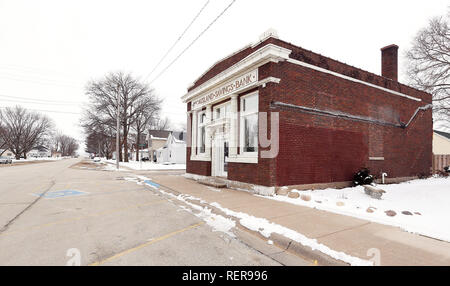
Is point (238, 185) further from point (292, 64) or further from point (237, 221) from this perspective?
point (292, 64)

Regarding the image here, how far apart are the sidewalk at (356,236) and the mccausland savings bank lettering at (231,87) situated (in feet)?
19.5

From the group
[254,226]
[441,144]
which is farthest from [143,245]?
[441,144]

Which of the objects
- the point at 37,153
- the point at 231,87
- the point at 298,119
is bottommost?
the point at 37,153

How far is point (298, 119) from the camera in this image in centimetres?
990

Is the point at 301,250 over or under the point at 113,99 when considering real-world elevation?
under

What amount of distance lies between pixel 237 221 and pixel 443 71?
21655 mm

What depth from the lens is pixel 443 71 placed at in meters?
17.3

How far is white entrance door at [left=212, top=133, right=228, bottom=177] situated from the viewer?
508 inches

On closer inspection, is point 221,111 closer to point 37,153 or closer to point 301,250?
point 301,250

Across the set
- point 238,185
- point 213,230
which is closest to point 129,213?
point 213,230

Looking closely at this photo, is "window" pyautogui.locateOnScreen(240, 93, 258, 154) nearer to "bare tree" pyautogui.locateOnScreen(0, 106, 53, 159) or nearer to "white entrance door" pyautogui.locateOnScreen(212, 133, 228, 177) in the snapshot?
"white entrance door" pyautogui.locateOnScreen(212, 133, 228, 177)

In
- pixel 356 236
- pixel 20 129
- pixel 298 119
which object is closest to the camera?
pixel 356 236

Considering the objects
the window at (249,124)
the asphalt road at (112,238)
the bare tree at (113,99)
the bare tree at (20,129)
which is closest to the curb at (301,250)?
the asphalt road at (112,238)

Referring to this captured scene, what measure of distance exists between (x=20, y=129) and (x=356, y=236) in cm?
8710
